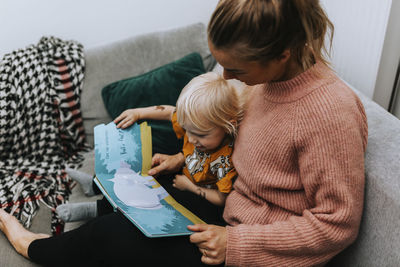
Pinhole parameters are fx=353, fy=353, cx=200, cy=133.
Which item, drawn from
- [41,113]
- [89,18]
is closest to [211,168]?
[41,113]

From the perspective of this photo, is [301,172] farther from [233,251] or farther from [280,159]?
[233,251]

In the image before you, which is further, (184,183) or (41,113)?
(41,113)

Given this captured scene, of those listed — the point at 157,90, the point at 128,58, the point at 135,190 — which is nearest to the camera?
the point at 135,190

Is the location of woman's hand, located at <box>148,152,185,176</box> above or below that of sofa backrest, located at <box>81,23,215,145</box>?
below

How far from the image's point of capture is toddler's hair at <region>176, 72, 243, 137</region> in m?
1.02

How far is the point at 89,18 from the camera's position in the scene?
1.86 meters

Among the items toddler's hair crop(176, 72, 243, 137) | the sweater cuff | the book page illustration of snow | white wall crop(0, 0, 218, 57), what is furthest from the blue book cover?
white wall crop(0, 0, 218, 57)

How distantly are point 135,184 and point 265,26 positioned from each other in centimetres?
66

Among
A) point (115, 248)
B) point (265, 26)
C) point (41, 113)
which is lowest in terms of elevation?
point (115, 248)

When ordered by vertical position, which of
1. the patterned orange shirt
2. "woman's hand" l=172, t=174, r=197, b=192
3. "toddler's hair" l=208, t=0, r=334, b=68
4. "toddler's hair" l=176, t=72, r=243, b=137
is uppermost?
"toddler's hair" l=208, t=0, r=334, b=68

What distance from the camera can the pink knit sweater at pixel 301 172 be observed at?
784 mm

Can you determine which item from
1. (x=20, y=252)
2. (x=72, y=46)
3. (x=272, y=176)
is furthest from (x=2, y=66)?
(x=272, y=176)

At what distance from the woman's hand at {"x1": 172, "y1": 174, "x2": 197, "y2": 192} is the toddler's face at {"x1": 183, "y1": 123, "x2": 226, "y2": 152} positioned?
0.17m

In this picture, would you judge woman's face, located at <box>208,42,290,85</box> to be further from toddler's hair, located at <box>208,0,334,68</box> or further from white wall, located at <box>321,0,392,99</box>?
white wall, located at <box>321,0,392,99</box>
